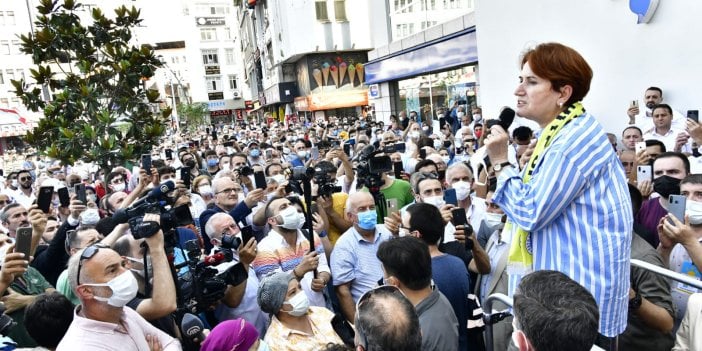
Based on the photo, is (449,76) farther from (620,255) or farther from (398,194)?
(620,255)

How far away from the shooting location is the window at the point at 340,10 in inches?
1366

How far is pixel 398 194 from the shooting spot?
5.46m

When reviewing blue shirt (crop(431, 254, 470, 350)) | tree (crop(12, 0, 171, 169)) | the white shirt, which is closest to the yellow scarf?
blue shirt (crop(431, 254, 470, 350))

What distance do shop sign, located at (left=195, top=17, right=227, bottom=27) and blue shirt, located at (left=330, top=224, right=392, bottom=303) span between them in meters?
71.6

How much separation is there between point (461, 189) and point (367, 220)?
1240 millimetres

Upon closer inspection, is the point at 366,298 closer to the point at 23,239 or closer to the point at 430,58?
the point at 23,239

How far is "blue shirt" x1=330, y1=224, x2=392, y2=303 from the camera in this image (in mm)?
3855

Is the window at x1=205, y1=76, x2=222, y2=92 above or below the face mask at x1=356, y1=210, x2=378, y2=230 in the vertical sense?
above

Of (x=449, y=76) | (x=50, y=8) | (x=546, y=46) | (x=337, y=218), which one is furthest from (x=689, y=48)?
(x=449, y=76)

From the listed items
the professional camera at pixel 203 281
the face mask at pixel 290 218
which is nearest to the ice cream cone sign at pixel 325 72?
the face mask at pixel 290 218

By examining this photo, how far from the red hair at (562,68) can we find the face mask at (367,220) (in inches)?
94.4

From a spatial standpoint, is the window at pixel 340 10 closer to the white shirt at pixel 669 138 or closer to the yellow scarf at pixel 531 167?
the white shirt at pixel 669 138

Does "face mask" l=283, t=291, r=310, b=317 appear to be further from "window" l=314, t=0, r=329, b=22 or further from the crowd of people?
"window" l=314, t=0, r=329, b=22

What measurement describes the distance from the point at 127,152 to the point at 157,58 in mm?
1770
